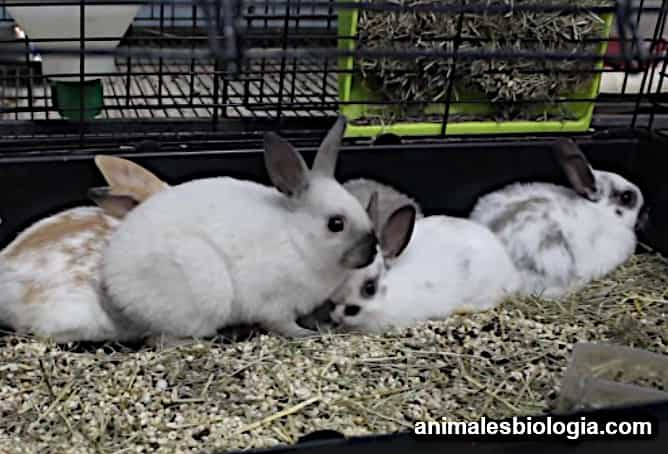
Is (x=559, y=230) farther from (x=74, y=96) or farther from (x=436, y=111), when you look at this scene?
(x=74, y=96)

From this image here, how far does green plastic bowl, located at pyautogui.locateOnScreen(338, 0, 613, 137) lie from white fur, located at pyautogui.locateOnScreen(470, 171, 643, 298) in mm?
325

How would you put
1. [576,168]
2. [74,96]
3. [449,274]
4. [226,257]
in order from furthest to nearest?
[74,96] → [576,168] → [449,274] → [226,257]

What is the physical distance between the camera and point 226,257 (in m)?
1.90

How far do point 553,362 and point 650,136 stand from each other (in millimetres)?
985

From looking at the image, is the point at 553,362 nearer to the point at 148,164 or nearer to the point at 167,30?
the point at 148,164

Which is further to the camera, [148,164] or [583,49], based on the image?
[583,49]

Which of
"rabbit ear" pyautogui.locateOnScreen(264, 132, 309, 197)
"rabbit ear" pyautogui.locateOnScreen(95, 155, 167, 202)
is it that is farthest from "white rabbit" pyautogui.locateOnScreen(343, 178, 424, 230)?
"rabbit ear" pyautogui.locateOnScreen(95, 155, 167, 202)

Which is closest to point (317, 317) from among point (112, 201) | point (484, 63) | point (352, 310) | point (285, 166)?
point (352, 310)

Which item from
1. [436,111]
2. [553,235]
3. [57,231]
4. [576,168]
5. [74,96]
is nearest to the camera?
[57,231]

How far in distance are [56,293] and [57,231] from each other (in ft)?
0.57

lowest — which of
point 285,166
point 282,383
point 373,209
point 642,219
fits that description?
point 282,383

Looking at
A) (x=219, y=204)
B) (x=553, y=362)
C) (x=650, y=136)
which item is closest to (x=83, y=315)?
(x=219, y=204)

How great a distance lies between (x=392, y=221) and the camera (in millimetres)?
2098

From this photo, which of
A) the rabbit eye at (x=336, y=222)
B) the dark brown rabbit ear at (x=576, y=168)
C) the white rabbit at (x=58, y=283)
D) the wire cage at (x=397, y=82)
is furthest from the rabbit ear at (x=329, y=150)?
the dark brown rabbit ear at (x=576, y=168)
